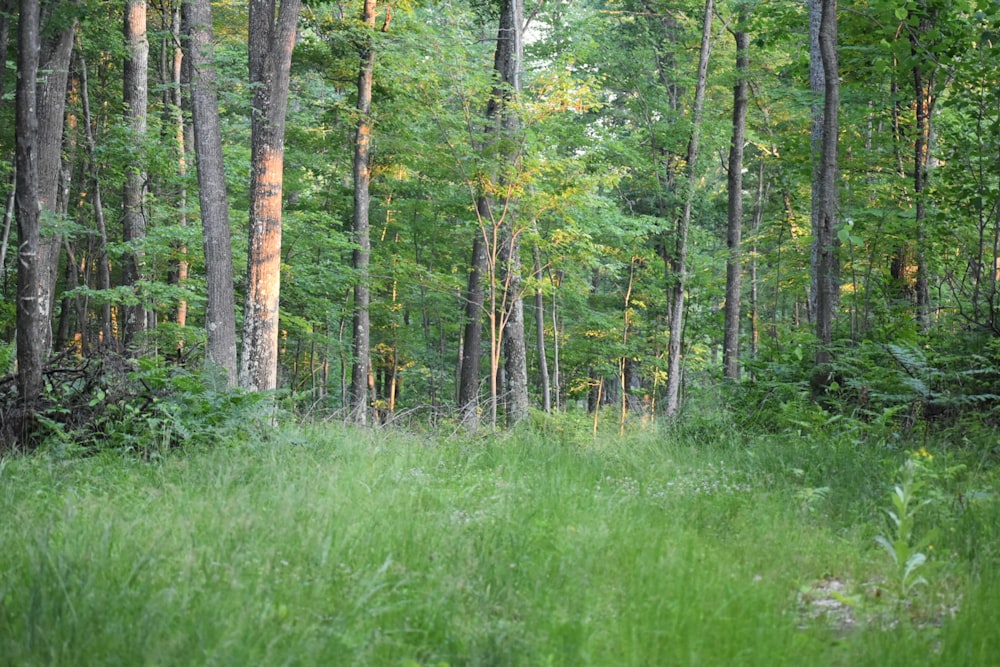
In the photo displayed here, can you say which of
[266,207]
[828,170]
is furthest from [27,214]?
[828,170]

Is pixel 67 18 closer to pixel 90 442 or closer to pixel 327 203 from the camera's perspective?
pixel 90 442

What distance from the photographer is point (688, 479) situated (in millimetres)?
6000

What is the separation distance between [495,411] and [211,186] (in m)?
5.33

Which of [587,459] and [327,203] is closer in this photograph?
[587,459]

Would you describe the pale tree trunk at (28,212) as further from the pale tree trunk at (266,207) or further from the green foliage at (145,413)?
the pale tree trunk at (266,207)

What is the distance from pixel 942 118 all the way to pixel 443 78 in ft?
24.6

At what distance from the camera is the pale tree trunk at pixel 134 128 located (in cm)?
1497

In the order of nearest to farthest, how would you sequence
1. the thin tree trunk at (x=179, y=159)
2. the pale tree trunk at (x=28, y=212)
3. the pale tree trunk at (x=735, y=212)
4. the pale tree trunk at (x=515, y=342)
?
1. the pale tree trunk at (x=28, y=212)
2. the pale tree trunk at (x=515, y=342)
3. the thin tree trunk at (x=179, y=159)
4. the pale tree trunk at (x=735, y=212)

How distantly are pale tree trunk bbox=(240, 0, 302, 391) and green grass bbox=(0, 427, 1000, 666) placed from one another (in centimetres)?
385

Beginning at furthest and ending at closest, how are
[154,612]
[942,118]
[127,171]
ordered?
[127,171]
[942,118]
[154,612]

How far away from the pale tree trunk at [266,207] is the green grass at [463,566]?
385 cm

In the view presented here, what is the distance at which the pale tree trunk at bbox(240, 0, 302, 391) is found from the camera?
9.95 m

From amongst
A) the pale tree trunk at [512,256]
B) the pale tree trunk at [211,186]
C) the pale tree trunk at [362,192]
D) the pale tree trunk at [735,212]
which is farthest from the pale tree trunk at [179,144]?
the pale tree trunk at [735,212]

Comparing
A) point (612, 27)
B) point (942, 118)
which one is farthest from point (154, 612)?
point (612, 27)
